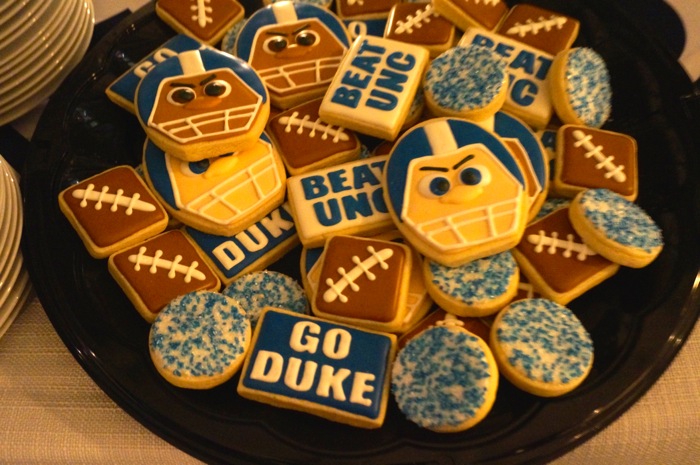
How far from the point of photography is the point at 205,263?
1417 millimetres

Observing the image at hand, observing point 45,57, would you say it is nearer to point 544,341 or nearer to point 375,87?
point 375,87

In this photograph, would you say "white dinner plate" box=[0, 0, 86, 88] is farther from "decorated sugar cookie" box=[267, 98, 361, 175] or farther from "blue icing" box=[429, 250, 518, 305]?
"blue icing" box=[429, 250, 518, 305]

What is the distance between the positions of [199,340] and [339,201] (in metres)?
0.47

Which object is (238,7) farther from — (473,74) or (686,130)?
(686,130)

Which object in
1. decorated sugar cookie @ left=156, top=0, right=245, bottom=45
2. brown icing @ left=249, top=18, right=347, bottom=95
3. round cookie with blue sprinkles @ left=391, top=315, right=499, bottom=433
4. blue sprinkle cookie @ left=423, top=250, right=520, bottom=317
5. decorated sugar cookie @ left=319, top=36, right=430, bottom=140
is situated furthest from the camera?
decorated sugar cookie @ left=156, top=0, right=245, bottom=45

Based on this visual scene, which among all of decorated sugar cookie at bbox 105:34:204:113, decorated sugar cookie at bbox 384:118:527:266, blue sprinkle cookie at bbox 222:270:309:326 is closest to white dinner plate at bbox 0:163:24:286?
decorated sugar cookie at bbox 105:34:204:113

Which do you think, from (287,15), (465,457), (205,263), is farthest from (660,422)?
(287,15)

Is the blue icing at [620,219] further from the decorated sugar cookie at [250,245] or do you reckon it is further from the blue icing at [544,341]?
the decorated sugar cookie at [250,245]

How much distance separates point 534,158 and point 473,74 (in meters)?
0.27

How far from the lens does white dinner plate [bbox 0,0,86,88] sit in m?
1.59

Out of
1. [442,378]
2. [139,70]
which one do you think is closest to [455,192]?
[442,378]

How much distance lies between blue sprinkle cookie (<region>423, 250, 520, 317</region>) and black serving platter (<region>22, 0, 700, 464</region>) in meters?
0.17

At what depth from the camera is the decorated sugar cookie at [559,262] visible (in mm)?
1305

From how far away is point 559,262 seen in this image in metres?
1.33
